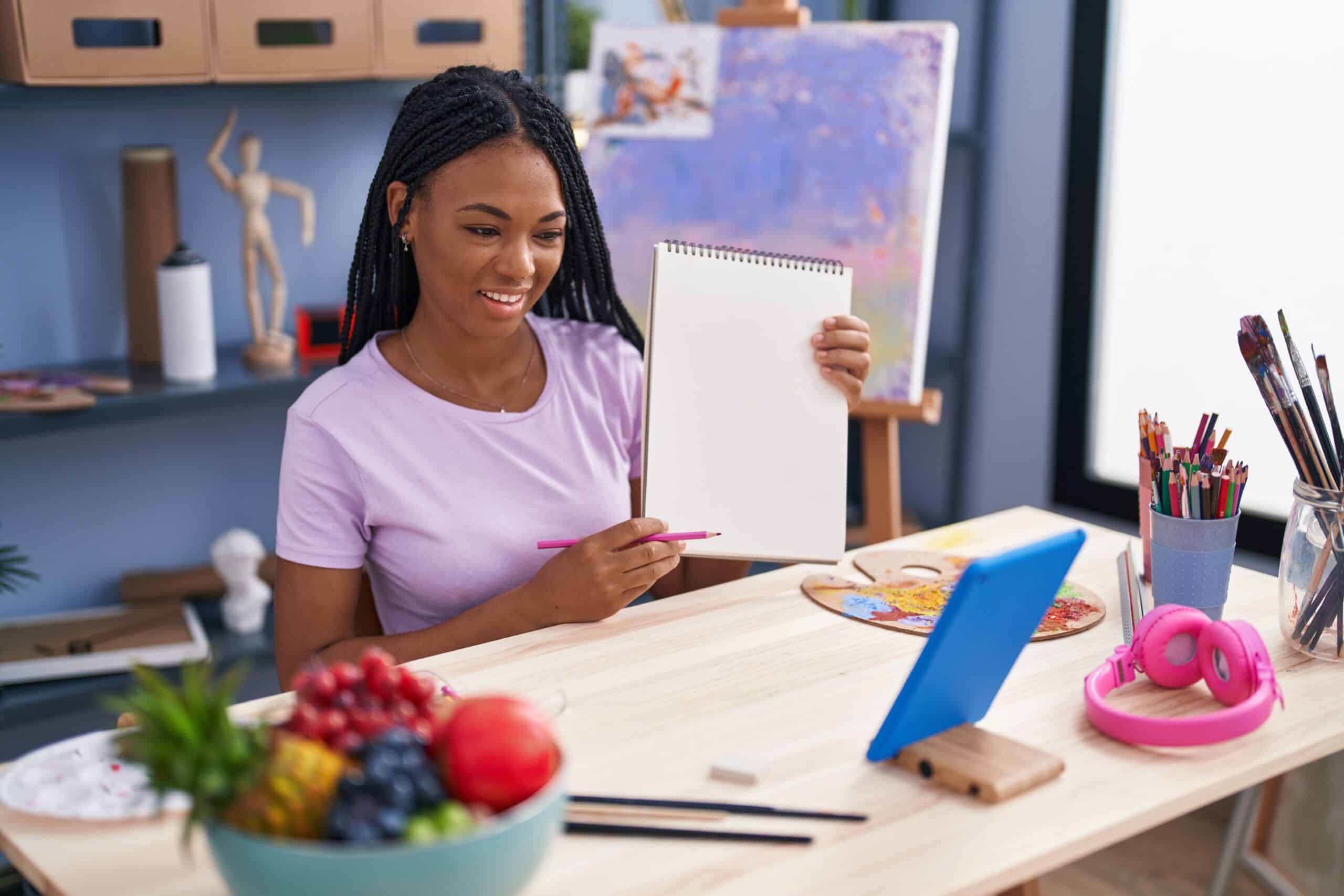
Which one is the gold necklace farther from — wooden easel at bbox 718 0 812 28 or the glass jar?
wooden easel at bbox 718 0 812 28

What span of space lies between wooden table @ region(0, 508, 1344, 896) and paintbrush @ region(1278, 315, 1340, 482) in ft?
0.60

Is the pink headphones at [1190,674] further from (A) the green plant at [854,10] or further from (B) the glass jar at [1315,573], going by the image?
(A) the green plant at [854,10]

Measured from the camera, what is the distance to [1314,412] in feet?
3.95

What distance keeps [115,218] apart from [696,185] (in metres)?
1.01

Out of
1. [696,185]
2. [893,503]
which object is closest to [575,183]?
[696,185]

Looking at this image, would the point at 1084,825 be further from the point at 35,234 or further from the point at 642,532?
the point at 35,234

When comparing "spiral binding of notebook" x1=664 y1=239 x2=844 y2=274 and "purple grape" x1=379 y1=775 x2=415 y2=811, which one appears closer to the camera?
"purple grape" x1=379 y1=775 x2=415 y2=811

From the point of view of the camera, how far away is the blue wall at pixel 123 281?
2166mm

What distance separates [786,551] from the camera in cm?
136

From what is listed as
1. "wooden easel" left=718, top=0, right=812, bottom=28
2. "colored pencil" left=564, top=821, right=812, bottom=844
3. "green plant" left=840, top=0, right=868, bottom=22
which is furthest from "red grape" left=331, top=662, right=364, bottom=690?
"green plant" left=840, top=0, right=868, bottom=22

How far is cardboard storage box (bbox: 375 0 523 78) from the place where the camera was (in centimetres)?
220

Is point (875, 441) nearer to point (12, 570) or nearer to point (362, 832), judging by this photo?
point (12, 570)

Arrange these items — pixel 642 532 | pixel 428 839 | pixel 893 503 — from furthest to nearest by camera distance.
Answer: pixel 893 503 < pixel 642 532 < pixel 428 839

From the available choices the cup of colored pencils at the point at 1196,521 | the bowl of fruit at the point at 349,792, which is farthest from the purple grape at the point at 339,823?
the cup of colored pencils at the point at 1196,521
